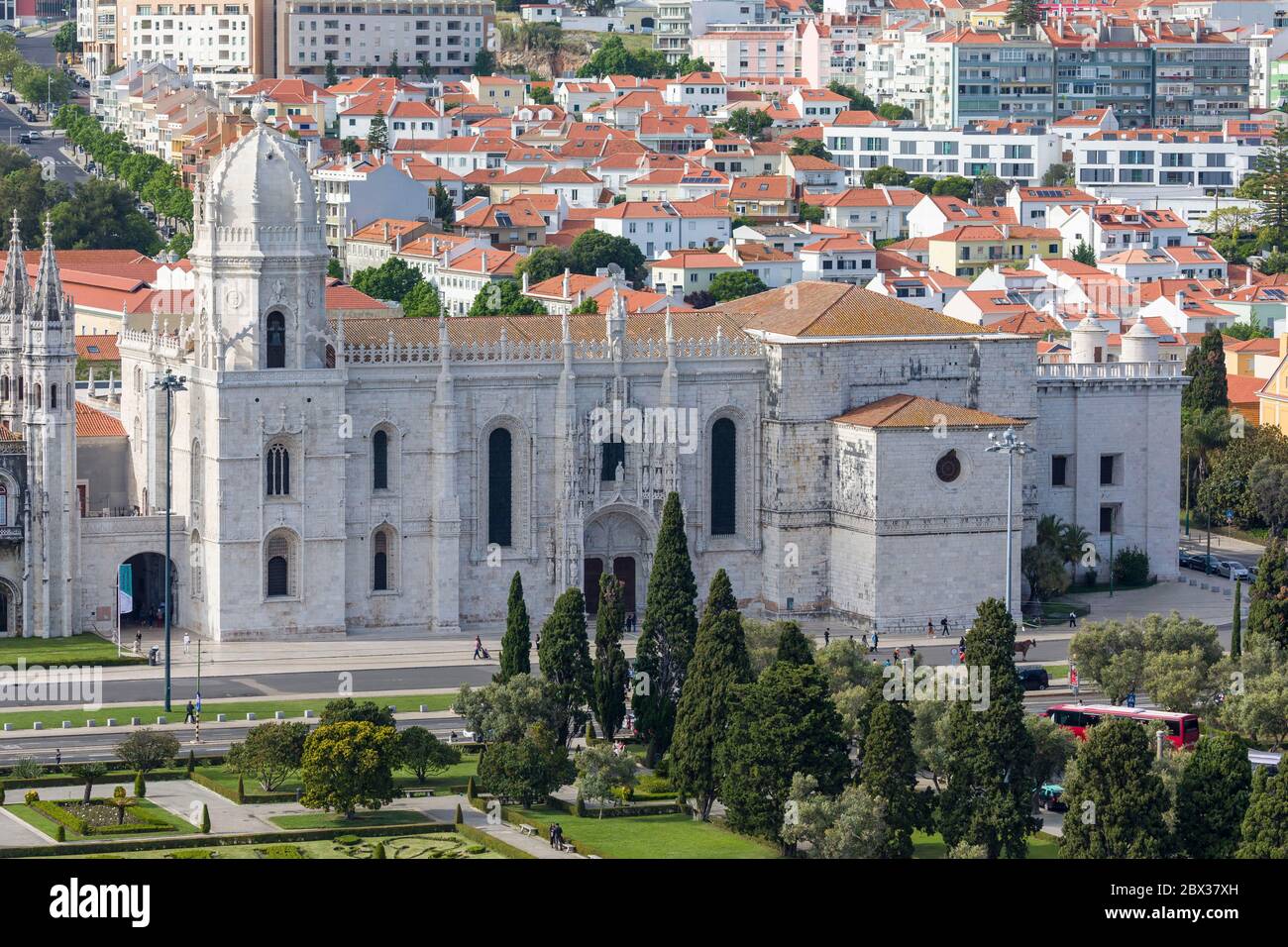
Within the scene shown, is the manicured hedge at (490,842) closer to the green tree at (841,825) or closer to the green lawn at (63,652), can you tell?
the green tree at (841,825)

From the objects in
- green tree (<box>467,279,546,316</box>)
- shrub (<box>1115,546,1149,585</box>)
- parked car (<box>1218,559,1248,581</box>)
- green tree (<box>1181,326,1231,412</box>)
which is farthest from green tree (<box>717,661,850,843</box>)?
green tree (<box>467,279,546,316</box>)

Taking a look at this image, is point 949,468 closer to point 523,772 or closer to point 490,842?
point 523,772

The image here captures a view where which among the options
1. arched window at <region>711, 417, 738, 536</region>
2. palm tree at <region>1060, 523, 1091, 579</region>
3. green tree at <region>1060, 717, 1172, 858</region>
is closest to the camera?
green tree at <region>1060, 717, 1172, 858</region>

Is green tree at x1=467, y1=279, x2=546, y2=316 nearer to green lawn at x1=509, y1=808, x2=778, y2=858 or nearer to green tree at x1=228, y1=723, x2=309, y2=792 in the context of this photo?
green tree at x1=228, y1=723, x2=309, y2=792

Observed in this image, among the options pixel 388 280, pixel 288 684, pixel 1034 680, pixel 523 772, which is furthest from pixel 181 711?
pixel 388 280

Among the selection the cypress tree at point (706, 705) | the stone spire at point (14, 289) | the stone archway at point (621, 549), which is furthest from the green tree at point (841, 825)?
the stone spire at point (14, 289)
